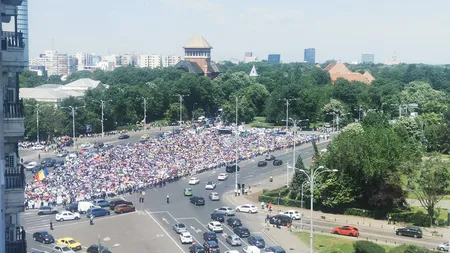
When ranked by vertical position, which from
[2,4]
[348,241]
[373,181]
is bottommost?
[348,241]

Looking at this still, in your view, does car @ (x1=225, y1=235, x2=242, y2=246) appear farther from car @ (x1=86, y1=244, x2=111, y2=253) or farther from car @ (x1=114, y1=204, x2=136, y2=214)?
car @ (x1=114, y1=204, x2=136, y2=214)

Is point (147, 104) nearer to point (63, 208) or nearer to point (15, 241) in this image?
point (63, 208)

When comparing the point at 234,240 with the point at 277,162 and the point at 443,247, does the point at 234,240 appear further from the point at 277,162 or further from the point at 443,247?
the point at 277,162

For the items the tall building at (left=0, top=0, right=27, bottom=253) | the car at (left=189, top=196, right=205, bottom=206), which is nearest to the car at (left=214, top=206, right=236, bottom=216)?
the car at (left=189, top=196, right=205, bottom=206)

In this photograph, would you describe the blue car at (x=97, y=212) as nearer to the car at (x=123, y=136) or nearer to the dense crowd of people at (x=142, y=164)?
the dense crowd of people at (x=142, y=164)

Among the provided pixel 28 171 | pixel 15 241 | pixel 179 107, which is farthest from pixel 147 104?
pixel 15 241

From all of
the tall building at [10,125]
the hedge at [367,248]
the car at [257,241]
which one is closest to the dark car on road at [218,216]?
the car at [257,241]
